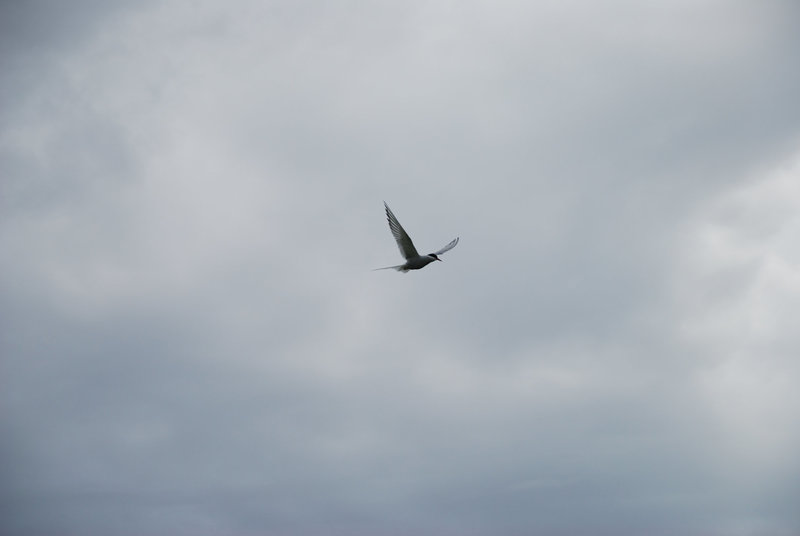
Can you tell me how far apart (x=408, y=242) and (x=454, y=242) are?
10131 millimetres

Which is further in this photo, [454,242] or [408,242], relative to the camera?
[454,242]

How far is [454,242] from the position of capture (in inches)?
3344

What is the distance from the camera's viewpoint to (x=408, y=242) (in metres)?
76.6
